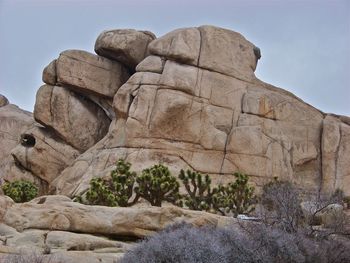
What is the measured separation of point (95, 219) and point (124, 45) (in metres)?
28.3

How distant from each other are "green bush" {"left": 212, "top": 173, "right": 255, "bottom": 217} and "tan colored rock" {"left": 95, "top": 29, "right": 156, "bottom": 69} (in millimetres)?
17642

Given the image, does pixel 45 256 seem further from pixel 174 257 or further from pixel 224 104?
pixel 224 104

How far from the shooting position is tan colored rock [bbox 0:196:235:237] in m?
13.7

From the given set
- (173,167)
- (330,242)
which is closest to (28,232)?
(330,242)

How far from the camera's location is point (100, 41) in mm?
41750

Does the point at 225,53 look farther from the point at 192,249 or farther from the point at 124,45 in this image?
the point at 192,249

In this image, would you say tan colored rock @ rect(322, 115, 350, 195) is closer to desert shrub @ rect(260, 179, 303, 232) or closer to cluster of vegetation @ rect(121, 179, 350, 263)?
desert shrub @ rect(260, 179, 303, 232)

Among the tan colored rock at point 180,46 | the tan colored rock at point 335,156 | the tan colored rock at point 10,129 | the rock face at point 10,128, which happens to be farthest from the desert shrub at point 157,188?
the tan colored rock at point 10,129

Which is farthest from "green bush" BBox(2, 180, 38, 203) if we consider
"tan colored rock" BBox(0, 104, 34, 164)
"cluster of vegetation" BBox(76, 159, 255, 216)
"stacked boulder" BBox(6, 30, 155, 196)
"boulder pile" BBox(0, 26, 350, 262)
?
"tan colored rock" BBox(0, 104, 34, 164)

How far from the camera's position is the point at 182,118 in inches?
1400

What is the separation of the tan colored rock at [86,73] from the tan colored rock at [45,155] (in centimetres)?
Result: 430

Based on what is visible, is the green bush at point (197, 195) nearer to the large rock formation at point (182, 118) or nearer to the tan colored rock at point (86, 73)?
the large rock formation at point (182, 118)

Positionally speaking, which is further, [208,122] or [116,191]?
[208,122]

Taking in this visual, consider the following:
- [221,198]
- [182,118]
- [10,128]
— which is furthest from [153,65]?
[10,128]
